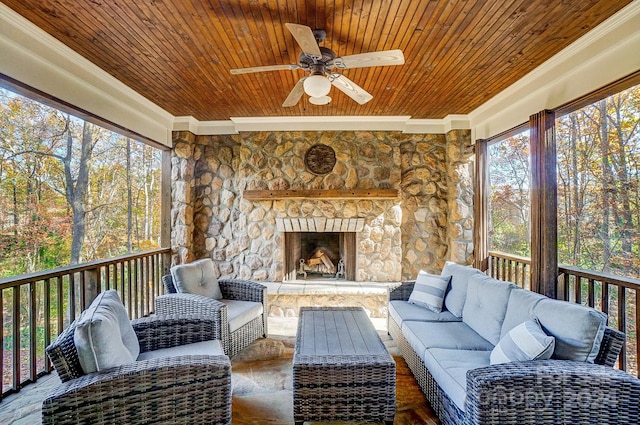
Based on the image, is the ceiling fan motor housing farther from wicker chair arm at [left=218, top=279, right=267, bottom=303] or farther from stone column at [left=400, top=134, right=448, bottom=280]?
stone column at [left=400, top=134, right=448, bottom=280]

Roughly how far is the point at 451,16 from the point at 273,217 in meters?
3.37

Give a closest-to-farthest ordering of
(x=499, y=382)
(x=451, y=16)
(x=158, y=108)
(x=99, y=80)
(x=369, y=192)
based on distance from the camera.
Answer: (x=499, y=382)
(x=451, y=16)
(x=99, y=80)
(x=158, y=108)
(x=369, y=192)

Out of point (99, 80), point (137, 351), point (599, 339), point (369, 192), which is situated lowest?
point (137, 351)

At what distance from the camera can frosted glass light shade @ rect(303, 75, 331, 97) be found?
2203 millimetres

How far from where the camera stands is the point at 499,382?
1454 millimetres

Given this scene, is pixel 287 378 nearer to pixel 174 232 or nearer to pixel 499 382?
pixel 499 382

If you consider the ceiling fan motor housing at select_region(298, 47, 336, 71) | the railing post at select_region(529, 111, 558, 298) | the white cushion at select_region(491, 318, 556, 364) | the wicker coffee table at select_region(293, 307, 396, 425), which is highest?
the ceiling fan motor housing at select_region(298, 47, 336, 71)

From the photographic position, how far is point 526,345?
1.66m

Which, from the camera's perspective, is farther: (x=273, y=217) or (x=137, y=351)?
(x=273, y=217)

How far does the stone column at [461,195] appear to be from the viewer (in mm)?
4539

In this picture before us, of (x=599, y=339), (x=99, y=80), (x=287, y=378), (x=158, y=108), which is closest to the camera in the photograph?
(x=599, y=339)

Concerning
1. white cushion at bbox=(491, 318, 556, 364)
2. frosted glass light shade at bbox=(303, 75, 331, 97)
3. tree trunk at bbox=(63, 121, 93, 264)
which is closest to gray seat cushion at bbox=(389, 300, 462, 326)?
white cushion at bbox=(491, 318, 556, 364)

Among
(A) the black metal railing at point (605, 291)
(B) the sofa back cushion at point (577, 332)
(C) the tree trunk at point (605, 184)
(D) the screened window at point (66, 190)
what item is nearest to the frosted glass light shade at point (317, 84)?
(B) the sofa back cushion at point (577, 332)

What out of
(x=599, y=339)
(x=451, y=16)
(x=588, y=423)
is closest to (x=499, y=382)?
(x=588, y=423)
